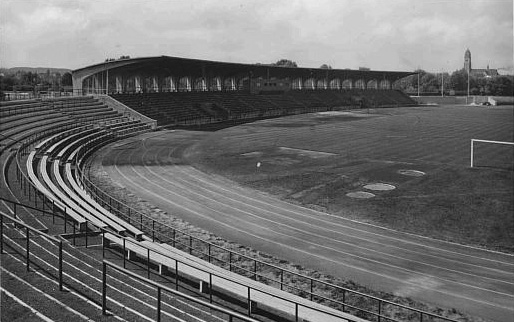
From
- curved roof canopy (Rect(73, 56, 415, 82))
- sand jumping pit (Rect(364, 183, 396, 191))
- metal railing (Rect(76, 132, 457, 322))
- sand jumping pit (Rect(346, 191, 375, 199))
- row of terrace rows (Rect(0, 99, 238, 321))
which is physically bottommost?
metal railing (Rect(76, 132, 457, 322))

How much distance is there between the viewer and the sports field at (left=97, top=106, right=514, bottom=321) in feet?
83.9

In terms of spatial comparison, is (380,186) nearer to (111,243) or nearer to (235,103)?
(111,243)

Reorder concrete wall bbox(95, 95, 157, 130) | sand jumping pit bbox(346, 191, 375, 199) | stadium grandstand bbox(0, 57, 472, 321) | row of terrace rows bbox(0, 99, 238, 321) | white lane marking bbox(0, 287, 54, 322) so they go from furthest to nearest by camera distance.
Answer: concrete wall bbox(95, 95, 157, 130)
sand jumping pit bbox(346, 191, 375, 199)
stadium grandstand bbox(0, 57, 472, 321)
row of terrace rows bbox(0, 99, 238, 321)
white lane marking bbox(0, 287, 54, 322)

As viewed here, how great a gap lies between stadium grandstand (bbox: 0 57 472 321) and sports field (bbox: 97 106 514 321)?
3404 millimetres

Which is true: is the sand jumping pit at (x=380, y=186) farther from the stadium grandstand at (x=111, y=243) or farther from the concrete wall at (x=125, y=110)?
the concrete wall at (x=125, y=110)

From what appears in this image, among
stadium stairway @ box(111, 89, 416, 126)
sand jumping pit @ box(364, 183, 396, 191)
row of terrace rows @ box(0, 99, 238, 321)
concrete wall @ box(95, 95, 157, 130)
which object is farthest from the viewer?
stadium stairway @ box(111, 89, 416, 126)

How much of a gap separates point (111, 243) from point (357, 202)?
68.4 feet

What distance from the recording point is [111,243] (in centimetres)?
2414

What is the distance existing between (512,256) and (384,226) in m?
7.88

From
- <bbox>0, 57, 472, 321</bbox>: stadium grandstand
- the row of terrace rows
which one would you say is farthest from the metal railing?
the row of terrace rows

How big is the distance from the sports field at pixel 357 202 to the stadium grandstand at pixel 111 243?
340 cm

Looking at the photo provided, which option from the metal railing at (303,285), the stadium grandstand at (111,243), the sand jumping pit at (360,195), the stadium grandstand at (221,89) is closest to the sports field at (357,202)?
the sand jumping pit at (360,195)

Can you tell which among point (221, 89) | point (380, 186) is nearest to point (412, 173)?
point (380, 186)

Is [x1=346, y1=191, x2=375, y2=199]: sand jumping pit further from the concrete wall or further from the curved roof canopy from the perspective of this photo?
the curved roof canopy
